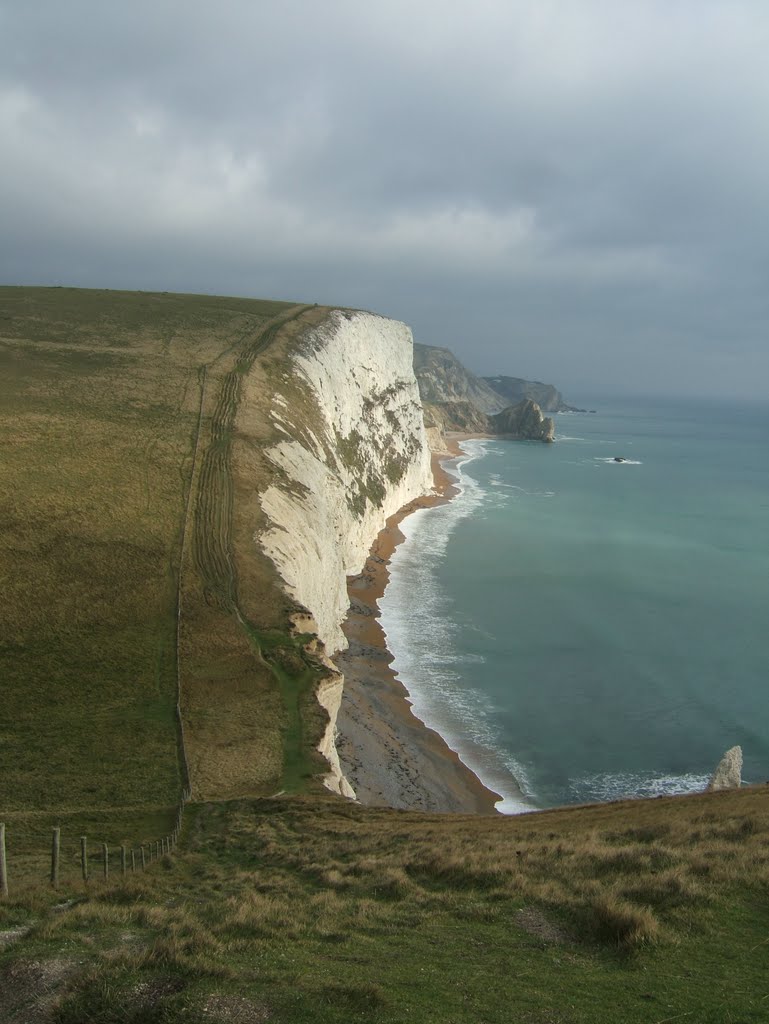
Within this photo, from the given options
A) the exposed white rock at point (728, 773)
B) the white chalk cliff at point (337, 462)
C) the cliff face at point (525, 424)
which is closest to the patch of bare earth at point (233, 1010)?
the white chalk cliff at point (337, 462)

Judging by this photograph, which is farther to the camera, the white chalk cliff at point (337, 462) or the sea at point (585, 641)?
the white chalk cliff at point (337, 462)

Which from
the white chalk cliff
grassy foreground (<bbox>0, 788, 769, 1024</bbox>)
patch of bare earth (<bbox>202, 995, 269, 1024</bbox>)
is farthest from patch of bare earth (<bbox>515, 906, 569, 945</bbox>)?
the white chalk cliff

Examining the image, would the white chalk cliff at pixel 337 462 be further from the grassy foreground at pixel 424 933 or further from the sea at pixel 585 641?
the grassy foreground at pixel 424 933

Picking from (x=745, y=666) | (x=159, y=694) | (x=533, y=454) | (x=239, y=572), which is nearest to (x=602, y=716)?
(x=745, y=666)

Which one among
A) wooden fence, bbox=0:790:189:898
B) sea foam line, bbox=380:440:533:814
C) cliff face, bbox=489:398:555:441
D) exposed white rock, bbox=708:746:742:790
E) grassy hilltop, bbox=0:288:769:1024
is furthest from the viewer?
cliff face, bbox=489:398:555:441

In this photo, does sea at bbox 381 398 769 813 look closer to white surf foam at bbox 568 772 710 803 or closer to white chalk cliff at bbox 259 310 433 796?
white surf foam at bbox 568 772 710 803

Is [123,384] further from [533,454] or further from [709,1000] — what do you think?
[533,454]

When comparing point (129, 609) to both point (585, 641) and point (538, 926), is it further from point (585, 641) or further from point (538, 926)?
point (585, 641)
